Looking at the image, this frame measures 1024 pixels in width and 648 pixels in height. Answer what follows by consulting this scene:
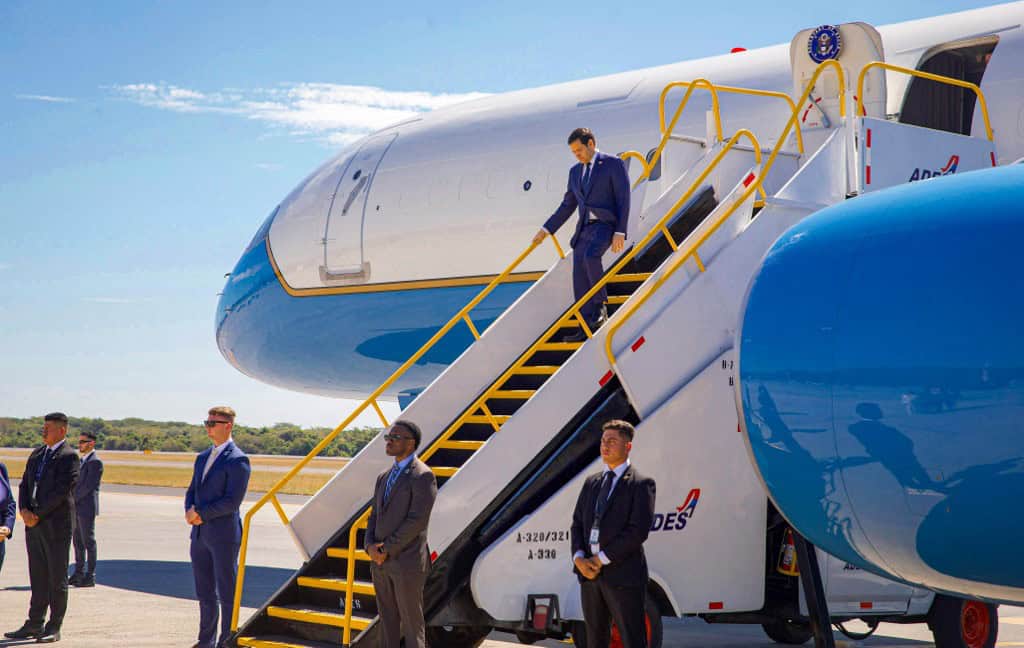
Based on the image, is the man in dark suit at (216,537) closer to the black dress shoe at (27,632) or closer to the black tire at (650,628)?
the black dress shoe at (27,632)

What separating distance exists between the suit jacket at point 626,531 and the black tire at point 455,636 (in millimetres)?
1718

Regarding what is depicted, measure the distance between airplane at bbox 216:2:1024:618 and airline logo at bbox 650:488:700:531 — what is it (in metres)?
2.89

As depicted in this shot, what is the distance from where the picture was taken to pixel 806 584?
7652 millimetres

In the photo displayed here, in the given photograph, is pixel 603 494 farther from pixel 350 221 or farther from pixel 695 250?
pixel 350 221

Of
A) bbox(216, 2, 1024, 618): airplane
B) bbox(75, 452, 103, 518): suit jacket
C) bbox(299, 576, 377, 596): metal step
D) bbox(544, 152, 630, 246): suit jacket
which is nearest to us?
bbox(216, 2, 1024, 618): airplane

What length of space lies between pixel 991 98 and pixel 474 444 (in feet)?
16.8

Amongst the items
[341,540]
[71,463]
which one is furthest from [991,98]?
[71,463]

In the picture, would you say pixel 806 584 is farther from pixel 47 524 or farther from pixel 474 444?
pixel 47 524

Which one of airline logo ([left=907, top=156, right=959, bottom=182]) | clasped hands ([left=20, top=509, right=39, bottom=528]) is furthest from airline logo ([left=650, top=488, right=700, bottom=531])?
clasped hands ([left=20, top=509, right=39, bottom=528])

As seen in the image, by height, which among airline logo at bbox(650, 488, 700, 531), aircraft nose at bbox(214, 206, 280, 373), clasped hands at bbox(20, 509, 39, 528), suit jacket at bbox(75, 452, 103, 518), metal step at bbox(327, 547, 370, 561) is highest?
aircraft nose at bbox(214, 206, 280, 373)

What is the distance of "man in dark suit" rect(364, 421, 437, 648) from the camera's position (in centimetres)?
752

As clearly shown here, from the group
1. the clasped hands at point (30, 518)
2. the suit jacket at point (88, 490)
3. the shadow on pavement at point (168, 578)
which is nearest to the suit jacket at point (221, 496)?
the clasped hands at point (30, 518)

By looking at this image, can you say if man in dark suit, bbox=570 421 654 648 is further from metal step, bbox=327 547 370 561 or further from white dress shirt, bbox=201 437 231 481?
white dress shirt, bbox=201 437 231 481

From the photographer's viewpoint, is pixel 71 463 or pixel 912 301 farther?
pixel 71 463
